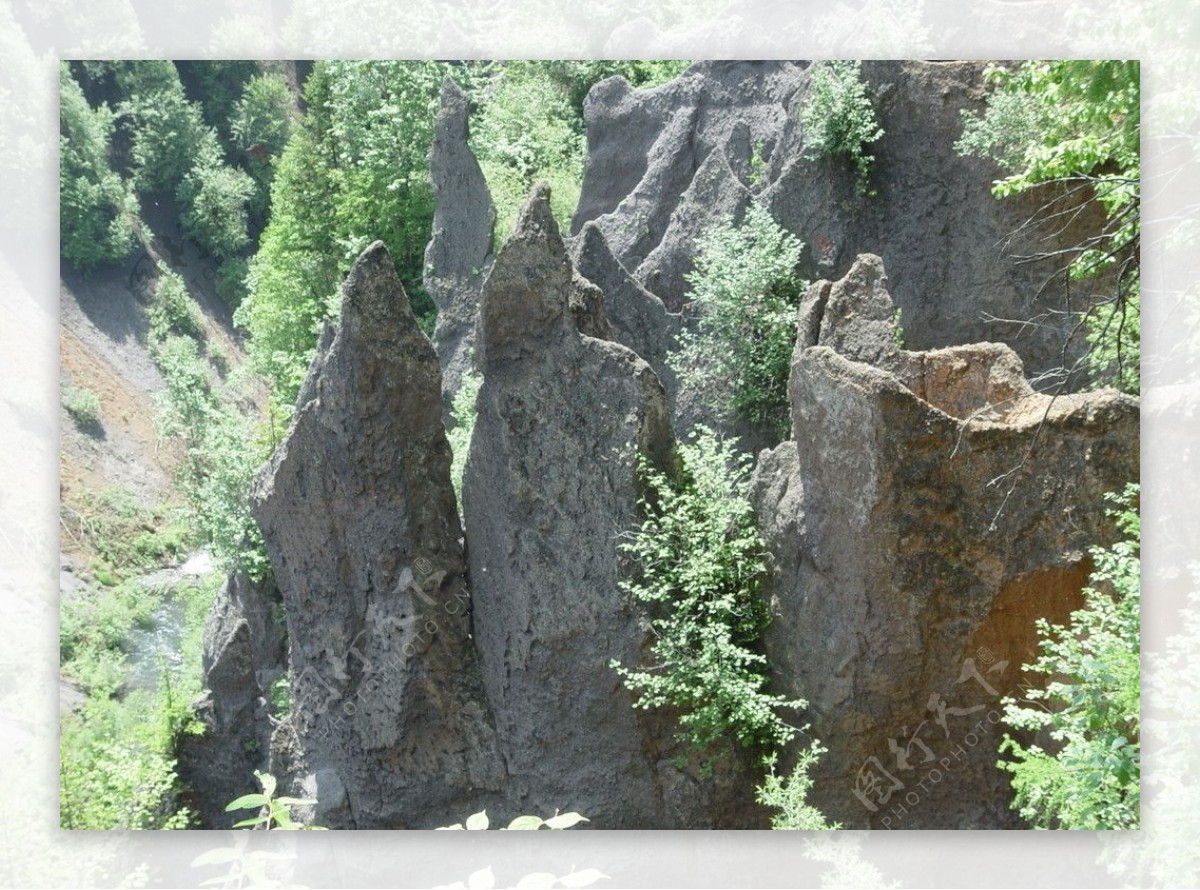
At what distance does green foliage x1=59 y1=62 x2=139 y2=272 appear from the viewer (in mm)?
6488

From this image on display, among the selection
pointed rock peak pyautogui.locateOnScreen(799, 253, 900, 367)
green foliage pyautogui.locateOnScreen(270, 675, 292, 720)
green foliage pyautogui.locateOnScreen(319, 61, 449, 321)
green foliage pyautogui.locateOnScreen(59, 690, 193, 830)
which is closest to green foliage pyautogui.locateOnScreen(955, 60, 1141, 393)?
pointed rock peak pyautogui.locateOnScreen(799, 253, 900, 367)

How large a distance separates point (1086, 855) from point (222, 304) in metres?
5.67

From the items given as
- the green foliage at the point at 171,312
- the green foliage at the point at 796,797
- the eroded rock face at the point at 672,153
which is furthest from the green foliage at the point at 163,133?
the green foliage at the point at 796,797

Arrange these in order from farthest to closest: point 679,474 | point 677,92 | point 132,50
→ point 677,92 → point 679,474 → point 132,50

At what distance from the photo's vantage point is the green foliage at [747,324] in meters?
8.23

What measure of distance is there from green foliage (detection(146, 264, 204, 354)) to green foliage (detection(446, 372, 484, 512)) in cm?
170

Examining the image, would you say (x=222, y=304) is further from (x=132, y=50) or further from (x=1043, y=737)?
(x=1043, y=737)

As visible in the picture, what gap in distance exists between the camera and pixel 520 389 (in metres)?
7.17

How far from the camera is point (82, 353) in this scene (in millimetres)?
6477

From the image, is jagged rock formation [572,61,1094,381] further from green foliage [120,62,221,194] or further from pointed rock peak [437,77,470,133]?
green foliage [120,62,221,194]

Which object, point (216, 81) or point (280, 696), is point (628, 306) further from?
point (280, 696)

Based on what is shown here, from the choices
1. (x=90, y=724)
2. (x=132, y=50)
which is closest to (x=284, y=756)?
(x=90, y=724)

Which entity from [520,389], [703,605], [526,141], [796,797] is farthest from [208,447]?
[526,141]

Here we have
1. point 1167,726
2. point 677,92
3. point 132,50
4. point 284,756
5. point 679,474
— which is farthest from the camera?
point 677,92
